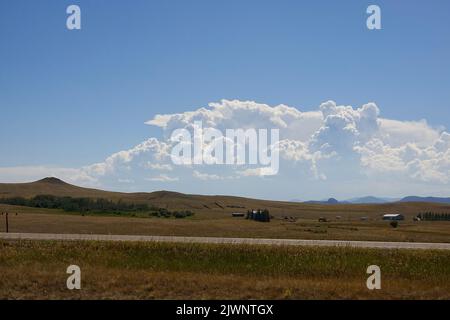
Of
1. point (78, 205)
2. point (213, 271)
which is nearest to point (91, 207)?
point (78, 205)

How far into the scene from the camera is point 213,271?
2172 centimetres

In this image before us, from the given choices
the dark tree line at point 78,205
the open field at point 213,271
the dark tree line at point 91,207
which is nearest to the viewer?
the open field at point 213,271

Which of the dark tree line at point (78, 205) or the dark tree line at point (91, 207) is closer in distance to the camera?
the dark tree line at point (91, 207)

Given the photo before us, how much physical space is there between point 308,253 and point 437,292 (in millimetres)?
9955

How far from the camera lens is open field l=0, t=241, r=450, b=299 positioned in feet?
49.9

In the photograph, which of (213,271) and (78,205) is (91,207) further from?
(213,271)

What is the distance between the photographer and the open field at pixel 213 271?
1521 cm

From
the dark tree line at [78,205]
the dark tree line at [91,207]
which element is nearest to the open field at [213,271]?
the dark tree line at [91,207]

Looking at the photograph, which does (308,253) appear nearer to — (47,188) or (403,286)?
(403,286)

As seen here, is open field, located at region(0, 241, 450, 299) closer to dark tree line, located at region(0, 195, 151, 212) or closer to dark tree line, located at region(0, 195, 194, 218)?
dark tree line, located at region(0, 195, 194, 218)

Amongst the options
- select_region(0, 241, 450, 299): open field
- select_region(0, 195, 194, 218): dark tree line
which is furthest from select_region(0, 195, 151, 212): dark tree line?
select_region(0, 241, 450, 299): open field

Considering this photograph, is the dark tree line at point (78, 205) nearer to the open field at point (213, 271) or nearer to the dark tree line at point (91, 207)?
the dark tree line at point (91, 207)
